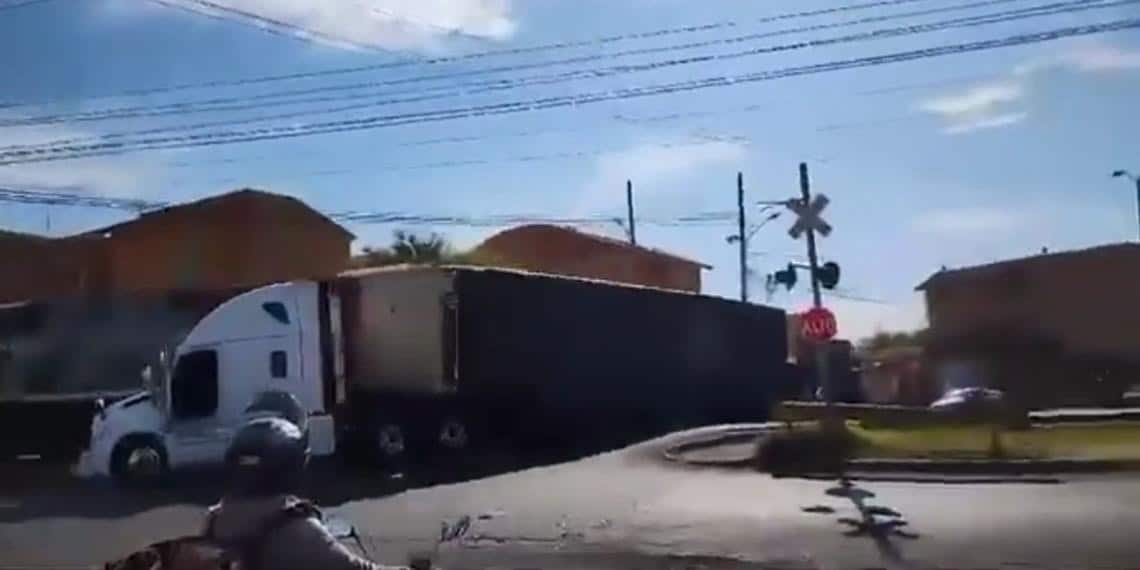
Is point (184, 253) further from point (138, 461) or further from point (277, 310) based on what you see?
point (138, 461)

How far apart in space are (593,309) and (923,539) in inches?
635

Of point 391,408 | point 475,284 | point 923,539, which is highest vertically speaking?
point 475,284

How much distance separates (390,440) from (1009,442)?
9185 mm

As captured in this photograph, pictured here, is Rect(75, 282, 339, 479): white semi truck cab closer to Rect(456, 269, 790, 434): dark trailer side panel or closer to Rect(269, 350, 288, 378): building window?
Rect(269, 350, 288, 378): building window

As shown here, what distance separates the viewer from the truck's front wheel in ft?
79.4

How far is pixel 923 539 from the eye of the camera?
14.0 metres

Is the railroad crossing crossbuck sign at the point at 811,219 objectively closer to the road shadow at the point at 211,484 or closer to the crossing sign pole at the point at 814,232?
the crossing sign pole at the point at 814,232

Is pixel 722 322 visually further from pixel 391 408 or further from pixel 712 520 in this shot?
pixel 712 520

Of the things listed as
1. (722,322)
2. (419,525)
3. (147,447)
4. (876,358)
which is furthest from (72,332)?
(876,358)

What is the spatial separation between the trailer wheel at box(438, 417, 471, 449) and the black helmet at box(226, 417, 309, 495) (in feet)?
69.4

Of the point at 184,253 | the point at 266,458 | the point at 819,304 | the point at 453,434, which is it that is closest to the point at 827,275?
the point at 819,304

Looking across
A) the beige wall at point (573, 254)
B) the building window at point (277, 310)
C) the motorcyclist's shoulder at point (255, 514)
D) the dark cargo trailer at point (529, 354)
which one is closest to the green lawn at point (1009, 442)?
the dark cargo trailer at point (529, 354)

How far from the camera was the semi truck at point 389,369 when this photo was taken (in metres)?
24.5

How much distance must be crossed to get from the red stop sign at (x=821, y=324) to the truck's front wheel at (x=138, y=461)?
32.9 ft
